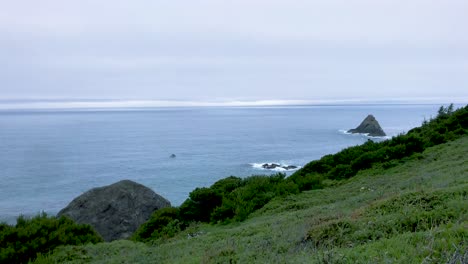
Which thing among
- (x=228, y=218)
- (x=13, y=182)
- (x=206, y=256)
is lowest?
(x=13, y=182)

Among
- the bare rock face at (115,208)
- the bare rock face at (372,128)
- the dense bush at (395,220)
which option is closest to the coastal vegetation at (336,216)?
the dense bush at (395,220)

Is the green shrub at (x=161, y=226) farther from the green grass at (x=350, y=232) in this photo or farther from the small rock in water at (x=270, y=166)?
the small rock in water at (x=270, y=166)

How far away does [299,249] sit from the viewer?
685 cm

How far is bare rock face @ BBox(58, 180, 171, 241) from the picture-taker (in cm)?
2528

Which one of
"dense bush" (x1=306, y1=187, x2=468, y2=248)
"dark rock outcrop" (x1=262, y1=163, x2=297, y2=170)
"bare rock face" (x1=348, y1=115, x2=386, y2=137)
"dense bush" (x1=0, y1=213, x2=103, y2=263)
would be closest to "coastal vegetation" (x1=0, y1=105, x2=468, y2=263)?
"dense bush" (x1=306, y1=187, x2=468, y2=248)

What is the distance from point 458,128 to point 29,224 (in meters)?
19.7

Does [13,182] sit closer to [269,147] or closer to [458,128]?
[269,147]

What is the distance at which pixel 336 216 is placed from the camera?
876cm

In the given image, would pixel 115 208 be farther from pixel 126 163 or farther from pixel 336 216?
pixel 126 163

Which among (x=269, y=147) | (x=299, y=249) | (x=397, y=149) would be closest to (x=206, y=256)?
(x=299, y=249)

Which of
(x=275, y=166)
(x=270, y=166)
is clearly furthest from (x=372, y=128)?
(x=270, y=166)

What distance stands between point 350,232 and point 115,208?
21411 millimetres

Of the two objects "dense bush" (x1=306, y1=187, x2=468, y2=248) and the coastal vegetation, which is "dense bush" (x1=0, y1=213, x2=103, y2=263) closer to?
the coastal vegetation

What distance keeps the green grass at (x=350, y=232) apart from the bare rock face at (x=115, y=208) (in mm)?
12002
